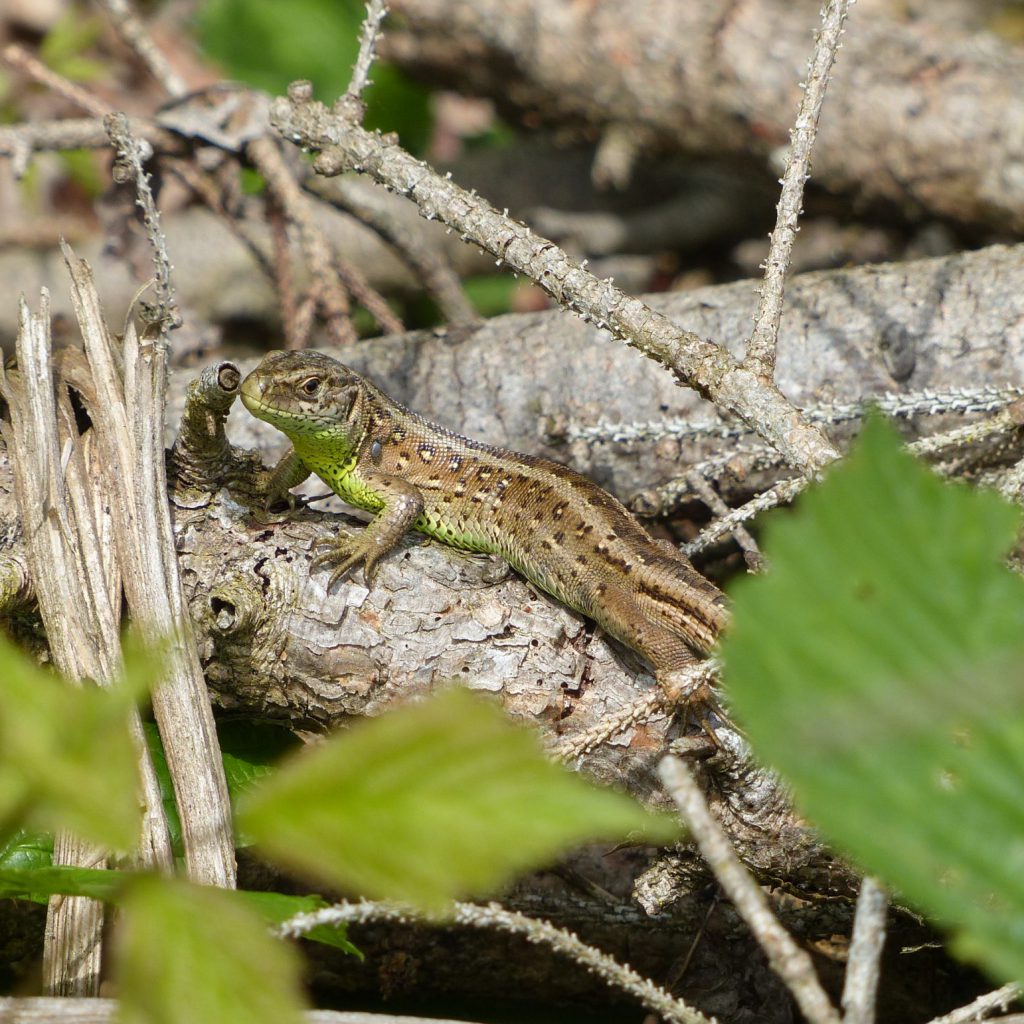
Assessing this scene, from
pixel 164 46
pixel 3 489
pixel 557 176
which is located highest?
pixel 164 46

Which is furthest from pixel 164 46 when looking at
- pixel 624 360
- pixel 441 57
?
pixel 624 360

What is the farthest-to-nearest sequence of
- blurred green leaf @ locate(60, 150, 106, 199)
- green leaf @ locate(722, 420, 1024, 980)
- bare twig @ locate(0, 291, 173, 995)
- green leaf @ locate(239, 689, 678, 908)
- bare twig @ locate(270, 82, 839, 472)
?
blurred green leaf @ locate(60, 150, 106, 199) → bare twig @ locate(270, 82, 839, 472) → bare twig @ locate(0, 291, 173, 995) → green leaf @ locate(722, 420, 1024, 980) → green leaf @ locate(239, 689, 678, 908)

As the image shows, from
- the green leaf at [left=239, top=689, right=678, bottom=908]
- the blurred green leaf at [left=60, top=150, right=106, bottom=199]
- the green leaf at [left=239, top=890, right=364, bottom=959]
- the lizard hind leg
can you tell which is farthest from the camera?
the blurred green leaf at [left=60, top=150, right=106, bottom=199]

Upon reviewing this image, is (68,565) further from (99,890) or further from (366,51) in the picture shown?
(366,51)

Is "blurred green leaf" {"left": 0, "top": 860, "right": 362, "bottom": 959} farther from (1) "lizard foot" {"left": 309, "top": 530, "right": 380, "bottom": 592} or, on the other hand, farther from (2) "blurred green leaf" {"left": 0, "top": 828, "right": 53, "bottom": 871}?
(1) "lizard foot" {"left": 309, "top": 530, "right": 380, "bottom": 592}

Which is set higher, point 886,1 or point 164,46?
point 164,46

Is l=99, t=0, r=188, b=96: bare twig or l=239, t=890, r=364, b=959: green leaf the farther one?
l=99, t=0, r=188, b=96: bare twig

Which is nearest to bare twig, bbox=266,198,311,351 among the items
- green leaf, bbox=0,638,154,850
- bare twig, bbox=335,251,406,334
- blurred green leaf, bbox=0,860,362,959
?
bare twig, bbox=335,251,406,334

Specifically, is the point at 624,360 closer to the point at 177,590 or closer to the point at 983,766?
the point at 177,590
